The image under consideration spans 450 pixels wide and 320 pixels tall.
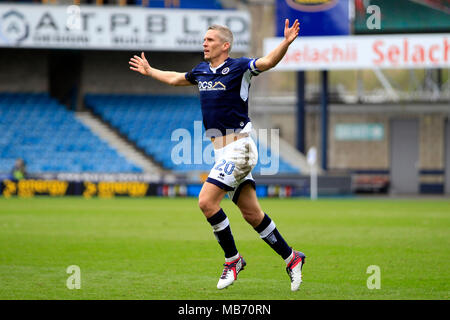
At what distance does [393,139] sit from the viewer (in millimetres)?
42344

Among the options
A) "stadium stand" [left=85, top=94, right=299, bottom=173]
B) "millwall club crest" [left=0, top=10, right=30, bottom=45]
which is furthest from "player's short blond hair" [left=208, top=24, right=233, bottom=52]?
"millwall club crest" [left=0, top=10, right=30, bottom=45]

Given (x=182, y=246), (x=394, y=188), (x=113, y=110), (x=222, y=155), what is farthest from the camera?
(x=394, y=188)

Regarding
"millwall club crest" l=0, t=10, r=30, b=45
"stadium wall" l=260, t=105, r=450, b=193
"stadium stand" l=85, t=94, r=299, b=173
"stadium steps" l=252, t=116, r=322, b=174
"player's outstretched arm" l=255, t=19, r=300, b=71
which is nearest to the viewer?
"player's outstretched arm" l=255, t=19, r=300, b=71

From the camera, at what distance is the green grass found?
307 inches

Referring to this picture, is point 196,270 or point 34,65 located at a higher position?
point 34,65

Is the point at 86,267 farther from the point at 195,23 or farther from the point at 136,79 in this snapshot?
the point at 136,79

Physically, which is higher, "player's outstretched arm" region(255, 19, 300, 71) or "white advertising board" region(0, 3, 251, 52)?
"white advertising board" region(0, 3, 251, 52)

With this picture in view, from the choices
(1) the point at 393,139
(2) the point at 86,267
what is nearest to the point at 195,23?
(1) the point at 393,139

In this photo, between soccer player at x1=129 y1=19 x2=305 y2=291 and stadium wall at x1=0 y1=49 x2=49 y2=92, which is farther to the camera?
stadium wall at x1=0 y1=49 x2=49 y2=92

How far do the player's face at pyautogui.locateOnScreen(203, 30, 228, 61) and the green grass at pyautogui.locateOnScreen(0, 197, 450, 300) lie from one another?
241 centimetres

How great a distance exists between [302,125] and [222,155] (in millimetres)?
27173

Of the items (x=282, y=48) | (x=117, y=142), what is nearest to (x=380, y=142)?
(x=117, y=142)

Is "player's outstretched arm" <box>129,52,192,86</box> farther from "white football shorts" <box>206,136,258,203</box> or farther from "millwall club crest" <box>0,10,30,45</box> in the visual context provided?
"millwall club crest" <box>0,10,30,45</box>

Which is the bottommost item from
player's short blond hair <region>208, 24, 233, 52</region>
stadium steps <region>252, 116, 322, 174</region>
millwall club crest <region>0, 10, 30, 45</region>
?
stadium steps <region>252, 116, 322, 174</region>
